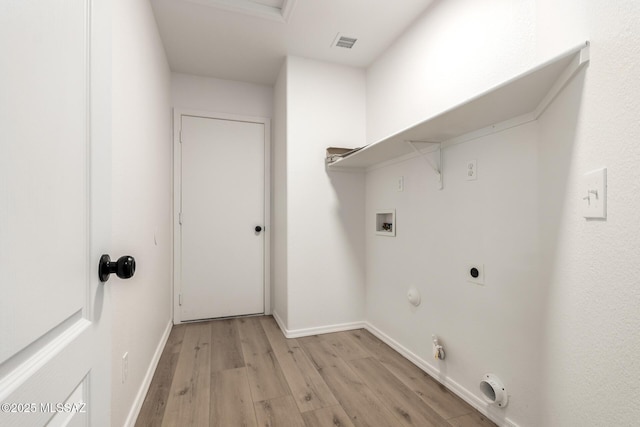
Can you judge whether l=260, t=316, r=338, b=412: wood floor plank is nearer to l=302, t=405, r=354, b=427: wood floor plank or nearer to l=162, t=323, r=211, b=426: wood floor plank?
l=302, t=405, r=354, b=427: wood floor plank

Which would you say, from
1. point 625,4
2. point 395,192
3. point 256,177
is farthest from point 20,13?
point 256,177

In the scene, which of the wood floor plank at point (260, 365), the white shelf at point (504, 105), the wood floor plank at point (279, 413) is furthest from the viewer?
the wood floor plank at point (260, 365)

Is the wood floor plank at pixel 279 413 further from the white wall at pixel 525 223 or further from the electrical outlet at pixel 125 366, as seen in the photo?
the white wall at pixel 525 223

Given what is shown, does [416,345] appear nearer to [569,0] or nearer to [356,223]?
[356,223]

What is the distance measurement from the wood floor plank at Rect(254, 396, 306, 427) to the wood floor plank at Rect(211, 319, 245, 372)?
0.50 m

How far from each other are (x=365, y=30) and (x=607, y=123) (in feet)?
6.32

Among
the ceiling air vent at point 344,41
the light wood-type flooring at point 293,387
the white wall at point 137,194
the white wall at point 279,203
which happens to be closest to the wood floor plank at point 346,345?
the light wood-type flooring at point 293,387

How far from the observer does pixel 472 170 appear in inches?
65.0

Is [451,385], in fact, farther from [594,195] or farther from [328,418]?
[594,195]

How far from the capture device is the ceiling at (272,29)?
80.6 inches

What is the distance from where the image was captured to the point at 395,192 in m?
2.38

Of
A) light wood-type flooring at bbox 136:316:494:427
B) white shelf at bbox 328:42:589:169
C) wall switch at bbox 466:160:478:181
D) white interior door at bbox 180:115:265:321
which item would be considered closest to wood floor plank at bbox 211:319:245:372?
light wood-type flooring at bbox 136:316:494:427

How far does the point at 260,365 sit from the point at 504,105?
6.99 feet

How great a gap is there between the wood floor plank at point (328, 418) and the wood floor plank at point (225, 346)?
0.73 metres
